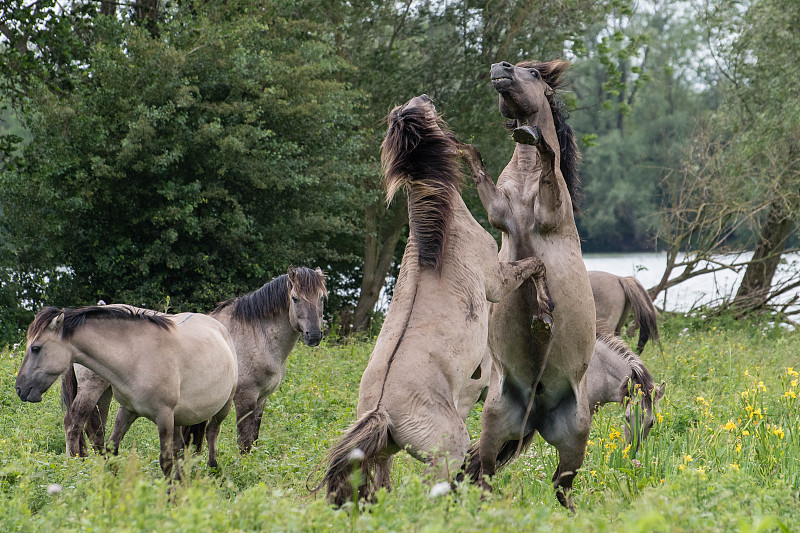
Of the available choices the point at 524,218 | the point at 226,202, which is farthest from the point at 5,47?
the point at 524,218

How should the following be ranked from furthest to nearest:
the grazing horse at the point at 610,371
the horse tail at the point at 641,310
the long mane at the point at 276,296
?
the horse tail at the point at 641,310 → the long mane at the point at 276,296 → the grazing horse at the point at 610,371

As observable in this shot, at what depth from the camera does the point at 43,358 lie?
538cm

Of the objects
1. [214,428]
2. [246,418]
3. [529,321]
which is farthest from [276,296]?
[529,321]

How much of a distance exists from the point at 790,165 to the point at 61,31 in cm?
1522

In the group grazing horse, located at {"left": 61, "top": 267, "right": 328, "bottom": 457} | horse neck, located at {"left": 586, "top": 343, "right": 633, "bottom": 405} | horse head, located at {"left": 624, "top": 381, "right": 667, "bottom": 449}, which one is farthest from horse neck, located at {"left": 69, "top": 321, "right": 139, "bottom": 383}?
horse neck, located at {"left": 586, "top": 343, "right": 633, "bottom": 405}

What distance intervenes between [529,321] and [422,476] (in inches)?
44.0

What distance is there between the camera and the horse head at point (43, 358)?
5.37 m

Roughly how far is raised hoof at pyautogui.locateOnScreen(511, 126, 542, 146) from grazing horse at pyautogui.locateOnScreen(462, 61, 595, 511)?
1.01 ft

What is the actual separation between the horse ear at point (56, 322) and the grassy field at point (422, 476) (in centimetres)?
90

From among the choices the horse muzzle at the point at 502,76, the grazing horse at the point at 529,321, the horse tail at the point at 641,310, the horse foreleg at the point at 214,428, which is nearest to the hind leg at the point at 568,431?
the grazing horse at the point at 529,321

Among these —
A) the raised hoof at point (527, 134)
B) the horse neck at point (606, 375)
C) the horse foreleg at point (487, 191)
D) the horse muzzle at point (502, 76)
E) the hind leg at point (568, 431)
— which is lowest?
the horse neck at point (606, 375)

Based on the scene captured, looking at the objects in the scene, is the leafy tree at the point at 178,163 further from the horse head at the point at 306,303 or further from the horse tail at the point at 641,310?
the horse tail at the point at 641,310

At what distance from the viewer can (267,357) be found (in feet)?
24.9

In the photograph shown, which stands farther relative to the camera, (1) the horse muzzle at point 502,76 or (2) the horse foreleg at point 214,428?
(2) the horse foreleg at point 214,428
